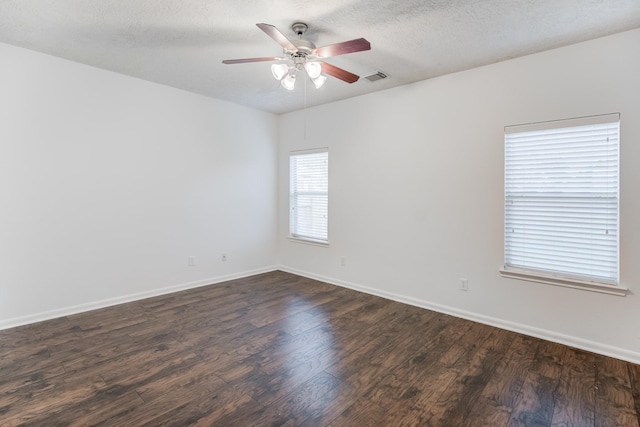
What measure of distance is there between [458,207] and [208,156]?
3421mm

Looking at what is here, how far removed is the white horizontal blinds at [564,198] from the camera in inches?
104

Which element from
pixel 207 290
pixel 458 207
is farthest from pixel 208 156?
pixel 458 207

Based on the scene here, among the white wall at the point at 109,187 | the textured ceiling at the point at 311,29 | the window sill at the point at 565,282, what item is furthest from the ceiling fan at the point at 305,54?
the window sill at the point at 565,282

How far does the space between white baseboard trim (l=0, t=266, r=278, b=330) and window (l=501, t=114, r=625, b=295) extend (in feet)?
12.2

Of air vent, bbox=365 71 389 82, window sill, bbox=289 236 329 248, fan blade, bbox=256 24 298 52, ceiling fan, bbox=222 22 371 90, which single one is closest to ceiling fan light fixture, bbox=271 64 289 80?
ceiling fan, bbox=222 22 371 90

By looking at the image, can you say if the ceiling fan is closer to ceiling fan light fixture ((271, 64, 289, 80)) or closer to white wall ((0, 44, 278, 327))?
ceiling fan light fixture ((271, 64, 289, 80))

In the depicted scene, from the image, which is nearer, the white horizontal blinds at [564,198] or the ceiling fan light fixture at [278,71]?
the ceiling fan light fixture at [278,71]

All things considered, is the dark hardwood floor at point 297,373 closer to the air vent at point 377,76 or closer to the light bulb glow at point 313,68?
the light bulb glow at point 313,68

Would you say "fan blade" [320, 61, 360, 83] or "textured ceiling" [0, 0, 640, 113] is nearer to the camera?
"textured ceiling" [0, 0, 640, 113]

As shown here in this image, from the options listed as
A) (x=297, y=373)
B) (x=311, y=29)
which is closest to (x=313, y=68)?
(x=311, y=29)

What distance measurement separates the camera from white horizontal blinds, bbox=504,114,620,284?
263 centimetres

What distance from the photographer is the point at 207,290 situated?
4285 millimetres

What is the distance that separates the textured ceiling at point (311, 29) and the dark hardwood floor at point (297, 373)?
8.77 ft

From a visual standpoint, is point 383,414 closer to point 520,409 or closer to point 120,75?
point 520,409
